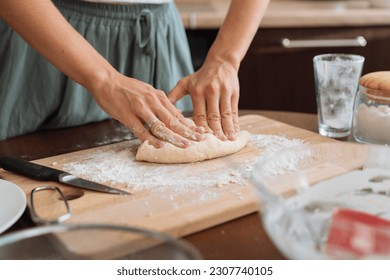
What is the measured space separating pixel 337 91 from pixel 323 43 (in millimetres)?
1042

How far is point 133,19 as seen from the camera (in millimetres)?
1311

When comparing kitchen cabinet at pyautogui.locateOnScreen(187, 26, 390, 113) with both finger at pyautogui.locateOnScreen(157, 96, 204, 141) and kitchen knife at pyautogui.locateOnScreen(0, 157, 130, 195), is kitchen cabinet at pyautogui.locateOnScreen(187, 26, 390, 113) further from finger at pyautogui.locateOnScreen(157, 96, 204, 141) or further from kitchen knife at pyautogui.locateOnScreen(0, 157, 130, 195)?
kitchen knife at pyautogui.locateOnScreen(0, 157, 130, 195)

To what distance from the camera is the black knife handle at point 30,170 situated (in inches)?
33.4

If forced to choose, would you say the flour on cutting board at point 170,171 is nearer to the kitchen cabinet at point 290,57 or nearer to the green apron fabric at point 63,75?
the green apron fabric at point 63,75

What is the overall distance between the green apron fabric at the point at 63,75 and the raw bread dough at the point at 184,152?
347mm

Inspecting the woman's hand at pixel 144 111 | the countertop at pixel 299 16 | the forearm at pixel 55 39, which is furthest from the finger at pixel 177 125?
the countertop at pixel 299 16

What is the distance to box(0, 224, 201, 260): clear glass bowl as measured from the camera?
43 centimetres

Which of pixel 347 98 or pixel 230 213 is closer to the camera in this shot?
pixel 230 213

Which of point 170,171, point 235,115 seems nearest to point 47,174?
point 170,171
